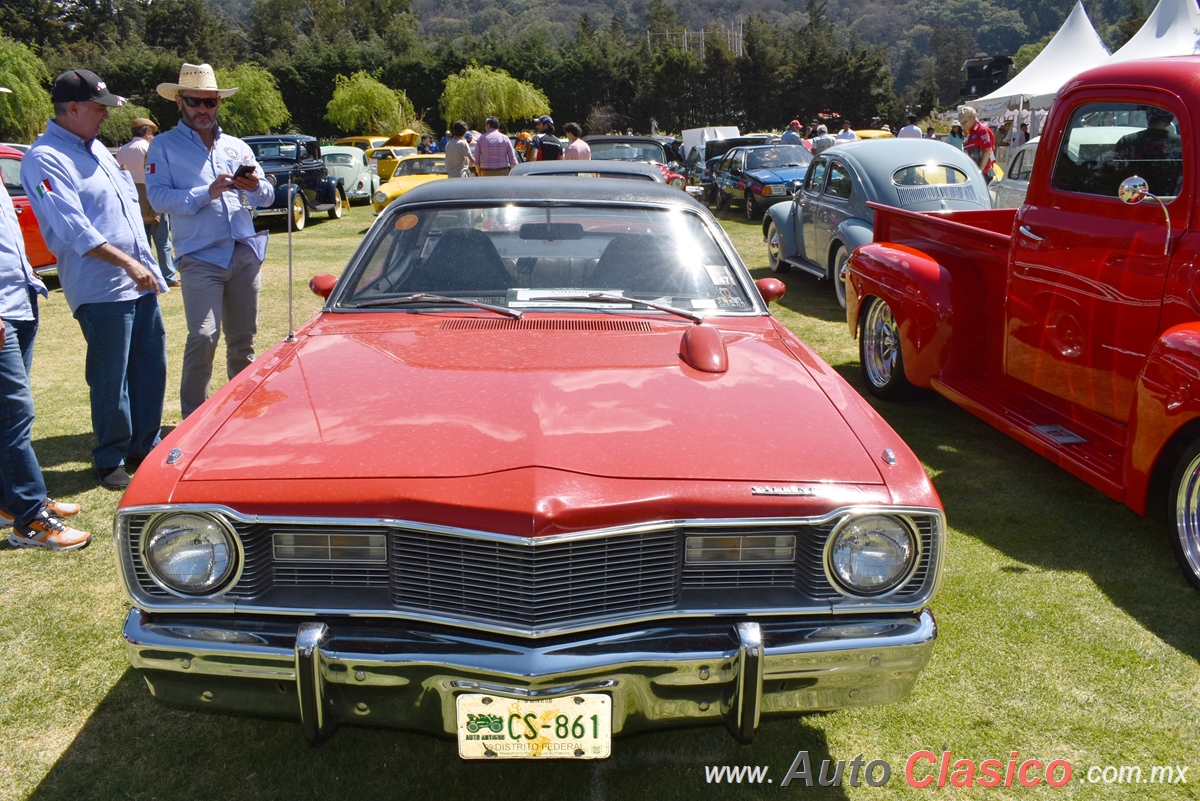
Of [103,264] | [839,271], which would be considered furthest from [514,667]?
[839,271]

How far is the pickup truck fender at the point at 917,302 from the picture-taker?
17.2ft

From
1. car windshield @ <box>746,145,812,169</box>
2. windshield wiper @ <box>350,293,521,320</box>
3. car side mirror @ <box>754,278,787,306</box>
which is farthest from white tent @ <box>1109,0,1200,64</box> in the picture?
windshield wiper @ <box>350,293,521,320</box>

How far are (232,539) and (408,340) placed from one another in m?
1.08

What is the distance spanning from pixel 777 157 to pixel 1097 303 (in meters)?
13.4

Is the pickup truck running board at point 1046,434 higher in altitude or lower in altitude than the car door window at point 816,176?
lower

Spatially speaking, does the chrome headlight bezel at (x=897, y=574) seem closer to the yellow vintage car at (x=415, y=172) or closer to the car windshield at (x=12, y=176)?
the car windshield at (x=12, y=176)

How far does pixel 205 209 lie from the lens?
4977 mm

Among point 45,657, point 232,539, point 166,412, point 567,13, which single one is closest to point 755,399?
point 232,539

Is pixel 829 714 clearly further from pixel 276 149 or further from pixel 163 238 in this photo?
pixel 276 149

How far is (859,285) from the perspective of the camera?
625cm

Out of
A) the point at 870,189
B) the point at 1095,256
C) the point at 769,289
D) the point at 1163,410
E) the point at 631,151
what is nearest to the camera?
the point at 1163,410

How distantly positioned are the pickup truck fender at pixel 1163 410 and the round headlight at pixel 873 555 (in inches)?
71.7

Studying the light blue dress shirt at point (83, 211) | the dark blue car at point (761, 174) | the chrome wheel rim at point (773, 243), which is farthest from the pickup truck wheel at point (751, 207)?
the light blue dress shirt at point (83, 211)

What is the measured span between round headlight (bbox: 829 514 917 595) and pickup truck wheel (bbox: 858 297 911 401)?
145 inches
